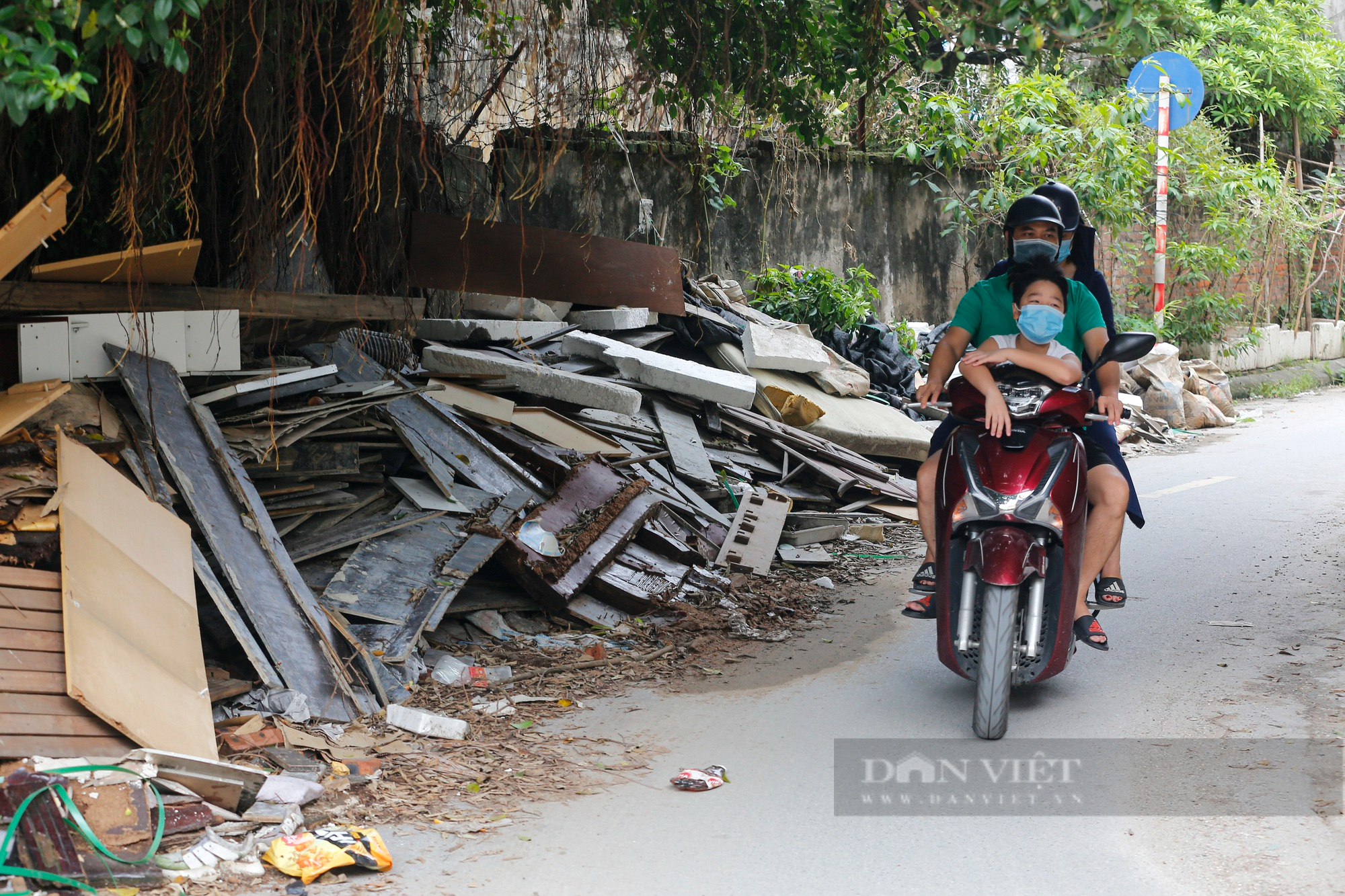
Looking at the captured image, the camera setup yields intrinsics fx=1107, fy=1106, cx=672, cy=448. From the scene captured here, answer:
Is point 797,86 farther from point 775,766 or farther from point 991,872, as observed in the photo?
point 991,872

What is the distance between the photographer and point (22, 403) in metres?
4.50

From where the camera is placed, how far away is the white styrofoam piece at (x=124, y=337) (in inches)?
197

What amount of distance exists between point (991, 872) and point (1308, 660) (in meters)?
2.64

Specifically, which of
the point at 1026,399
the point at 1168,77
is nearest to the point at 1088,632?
the point at 1026,399

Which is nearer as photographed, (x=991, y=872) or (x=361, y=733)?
(x=991, y=872)

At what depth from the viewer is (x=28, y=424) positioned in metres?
4.48

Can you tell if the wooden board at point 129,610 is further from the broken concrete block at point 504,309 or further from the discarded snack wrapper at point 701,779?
the broken concrete block at point 504,309

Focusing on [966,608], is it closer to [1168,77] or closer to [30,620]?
[30,620]

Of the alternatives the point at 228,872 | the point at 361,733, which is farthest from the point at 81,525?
the point at 228,872

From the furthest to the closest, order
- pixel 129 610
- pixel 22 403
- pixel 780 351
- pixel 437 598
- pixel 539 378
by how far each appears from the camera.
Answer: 1. pixel 780 351
2. pixel 539 378
3. pixel 437 598
4. pixel 22 403
5. pixel 129 610

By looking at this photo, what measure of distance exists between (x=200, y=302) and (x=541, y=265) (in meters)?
3.46

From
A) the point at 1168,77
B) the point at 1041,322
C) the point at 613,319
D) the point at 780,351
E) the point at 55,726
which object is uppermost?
the point at 1168,77

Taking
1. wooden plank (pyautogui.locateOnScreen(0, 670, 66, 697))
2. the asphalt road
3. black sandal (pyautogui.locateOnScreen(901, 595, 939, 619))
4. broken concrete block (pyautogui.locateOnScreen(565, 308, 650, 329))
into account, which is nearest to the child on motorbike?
black sandal (pyautogui.locateOnScreen(901, 595, 939, 619))

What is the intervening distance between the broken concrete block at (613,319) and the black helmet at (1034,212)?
4.77 m
